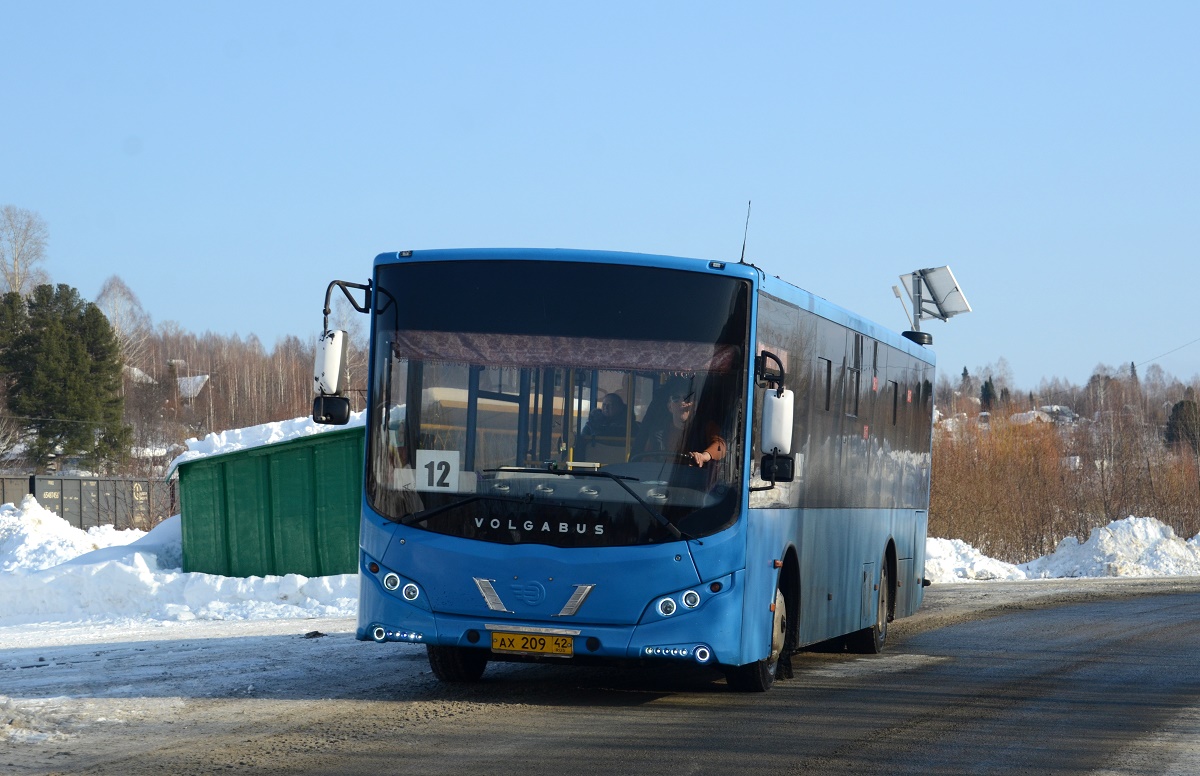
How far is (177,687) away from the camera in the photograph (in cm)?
1041

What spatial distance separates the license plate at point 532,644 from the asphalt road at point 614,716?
0.41 meters

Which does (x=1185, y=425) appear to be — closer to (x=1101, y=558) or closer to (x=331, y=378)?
(x=1101, y=558)

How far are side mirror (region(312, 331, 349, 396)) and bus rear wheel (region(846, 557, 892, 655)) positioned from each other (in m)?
6.28

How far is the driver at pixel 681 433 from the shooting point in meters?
9.64

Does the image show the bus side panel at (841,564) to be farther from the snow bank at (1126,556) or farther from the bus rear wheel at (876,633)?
the snow bank at (1126,556)

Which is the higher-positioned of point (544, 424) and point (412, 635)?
point (544, 424)

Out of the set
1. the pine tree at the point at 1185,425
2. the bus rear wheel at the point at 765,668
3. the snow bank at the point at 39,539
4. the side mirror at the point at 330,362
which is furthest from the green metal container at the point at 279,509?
the pine tree at the point at 1185,425

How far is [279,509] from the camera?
73.8 ft

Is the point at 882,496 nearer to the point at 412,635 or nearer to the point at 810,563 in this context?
the point at 810,563

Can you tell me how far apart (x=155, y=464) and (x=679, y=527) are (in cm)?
7998

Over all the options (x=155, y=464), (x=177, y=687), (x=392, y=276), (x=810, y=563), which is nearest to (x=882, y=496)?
(x=810, y=563)

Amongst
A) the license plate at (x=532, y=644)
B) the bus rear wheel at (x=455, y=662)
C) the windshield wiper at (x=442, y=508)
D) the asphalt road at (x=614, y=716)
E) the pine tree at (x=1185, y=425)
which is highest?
the pine tree at (x=1185, y=425)

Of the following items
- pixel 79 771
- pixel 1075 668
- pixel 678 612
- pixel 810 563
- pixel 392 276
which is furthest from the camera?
pixel 1075 668

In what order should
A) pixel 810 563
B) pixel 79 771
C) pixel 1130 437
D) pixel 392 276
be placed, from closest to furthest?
pixel 79 771, pixel 392 276, pixel 810 563, pixel 1130 437
